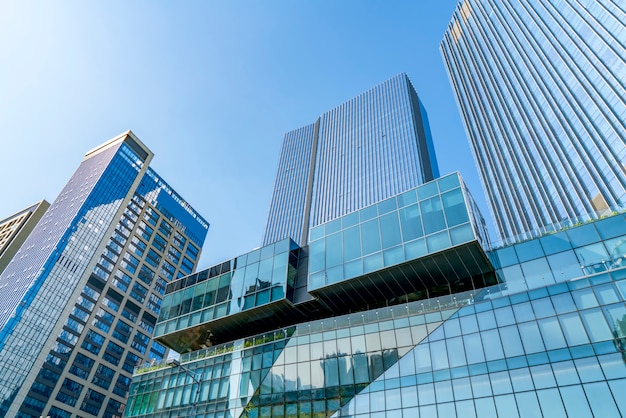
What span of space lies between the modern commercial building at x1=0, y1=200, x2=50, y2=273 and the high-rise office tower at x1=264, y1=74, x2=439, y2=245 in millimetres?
67093

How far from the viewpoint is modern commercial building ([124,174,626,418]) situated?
24.9 metres

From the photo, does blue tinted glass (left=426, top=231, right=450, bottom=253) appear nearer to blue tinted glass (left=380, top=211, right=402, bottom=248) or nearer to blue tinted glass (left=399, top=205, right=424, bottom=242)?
blue tinted glass (left=399, top=205, right=424, bottom=242)

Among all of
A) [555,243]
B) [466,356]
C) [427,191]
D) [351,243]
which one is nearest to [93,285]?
[351,243]

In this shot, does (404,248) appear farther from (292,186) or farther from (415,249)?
(292,186)

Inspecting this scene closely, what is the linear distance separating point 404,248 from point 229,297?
19.2 m

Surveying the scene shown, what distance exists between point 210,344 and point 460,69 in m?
120

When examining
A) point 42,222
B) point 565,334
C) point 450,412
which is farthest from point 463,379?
point 42,222

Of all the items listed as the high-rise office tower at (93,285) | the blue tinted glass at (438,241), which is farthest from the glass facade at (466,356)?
the high-rise office tower at (93,285)

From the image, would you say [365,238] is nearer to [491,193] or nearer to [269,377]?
[269,377]

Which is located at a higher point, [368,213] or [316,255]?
[368,213]

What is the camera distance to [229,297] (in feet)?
146

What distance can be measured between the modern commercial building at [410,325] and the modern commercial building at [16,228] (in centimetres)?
9174

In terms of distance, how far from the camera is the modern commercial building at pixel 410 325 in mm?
24938

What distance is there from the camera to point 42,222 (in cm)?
10962
